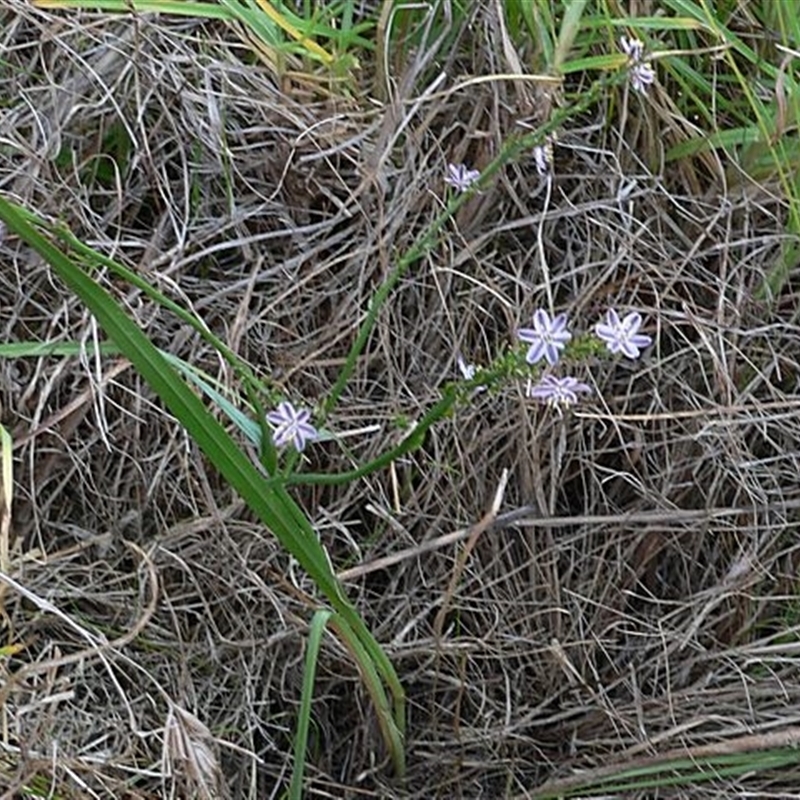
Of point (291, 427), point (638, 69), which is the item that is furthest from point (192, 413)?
point (638, 69)

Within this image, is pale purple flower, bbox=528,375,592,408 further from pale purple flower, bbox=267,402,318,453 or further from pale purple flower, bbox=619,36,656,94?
pale purple flower, bbox=619,36,656,94

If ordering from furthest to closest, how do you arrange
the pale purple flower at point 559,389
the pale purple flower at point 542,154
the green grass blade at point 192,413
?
the pale purple flower at point 542,154, the pale purple flower at point 559,389, the green grass blade at point 192,413

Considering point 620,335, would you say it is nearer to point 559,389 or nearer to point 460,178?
point 559,389

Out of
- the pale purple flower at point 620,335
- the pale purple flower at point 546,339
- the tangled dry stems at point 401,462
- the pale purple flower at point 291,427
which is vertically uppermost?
the pale purple flower at point 291,427

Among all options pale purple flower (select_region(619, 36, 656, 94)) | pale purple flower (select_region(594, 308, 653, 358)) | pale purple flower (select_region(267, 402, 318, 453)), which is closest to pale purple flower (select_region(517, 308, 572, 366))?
pale purple flower (select_region(594, 308, 653, 358))

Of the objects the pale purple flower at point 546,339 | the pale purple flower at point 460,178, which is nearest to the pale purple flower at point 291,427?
the pale purple flower at point 546,339

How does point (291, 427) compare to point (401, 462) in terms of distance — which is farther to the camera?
point (401, 462)

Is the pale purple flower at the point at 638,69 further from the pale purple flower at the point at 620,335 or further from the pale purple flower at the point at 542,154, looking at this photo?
the pale purple flower at the point at 620,335
